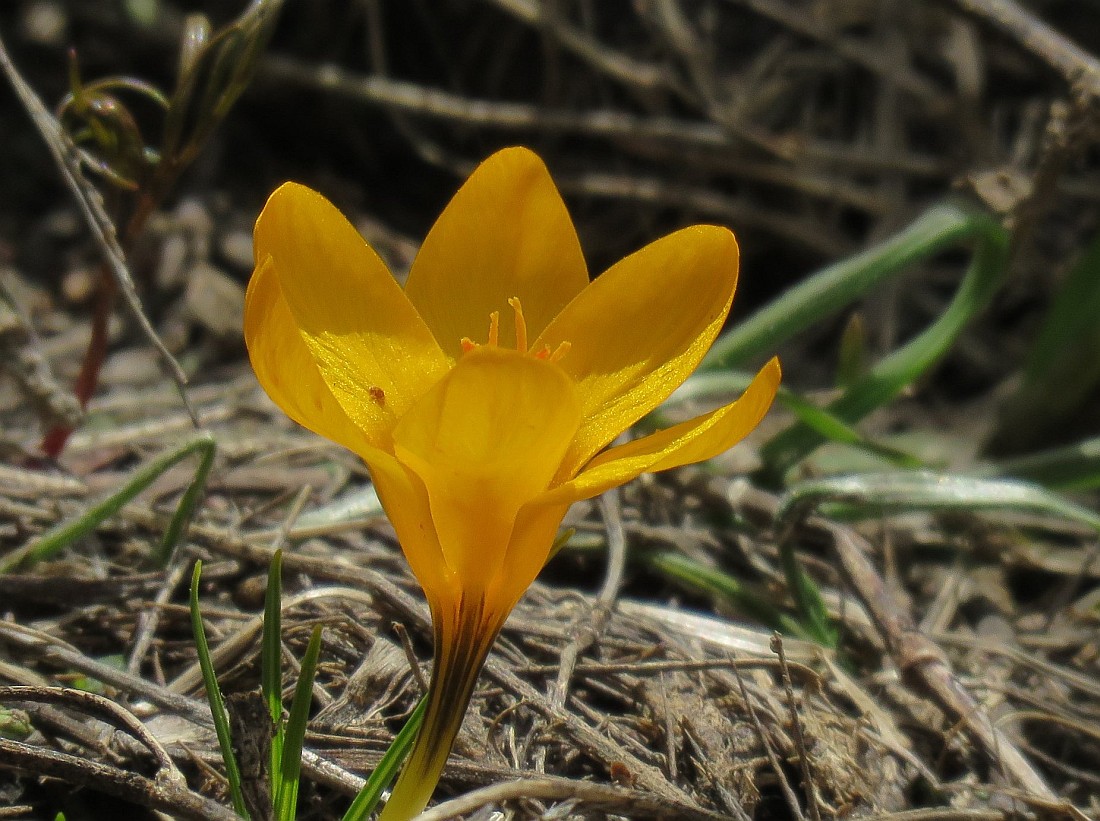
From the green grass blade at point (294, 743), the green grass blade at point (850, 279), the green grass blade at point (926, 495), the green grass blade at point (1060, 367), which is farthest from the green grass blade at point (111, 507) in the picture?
the green grass blade at point (1060, 367)

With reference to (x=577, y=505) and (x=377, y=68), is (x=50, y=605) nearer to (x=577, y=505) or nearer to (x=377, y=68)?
(x=577, y=505)

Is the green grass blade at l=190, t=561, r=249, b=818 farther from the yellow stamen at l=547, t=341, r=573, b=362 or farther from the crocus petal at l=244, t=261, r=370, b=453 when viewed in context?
the yellow stamen at l=547, t=341, r=573, b=362

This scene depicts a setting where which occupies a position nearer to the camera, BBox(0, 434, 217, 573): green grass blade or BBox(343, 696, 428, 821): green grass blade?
BBox(343, 696, 428, 821): green grass blade

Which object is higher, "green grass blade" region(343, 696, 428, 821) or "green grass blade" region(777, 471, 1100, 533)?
"green grass blade" region(777, 471, 1100, 533)

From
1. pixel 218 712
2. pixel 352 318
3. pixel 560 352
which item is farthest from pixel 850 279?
pixel 218 712

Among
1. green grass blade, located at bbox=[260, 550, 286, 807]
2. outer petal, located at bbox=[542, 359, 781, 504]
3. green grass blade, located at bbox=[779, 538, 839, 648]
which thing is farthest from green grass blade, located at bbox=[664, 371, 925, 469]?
green grass blade, located at bbox=[260, 550, 286, 807]

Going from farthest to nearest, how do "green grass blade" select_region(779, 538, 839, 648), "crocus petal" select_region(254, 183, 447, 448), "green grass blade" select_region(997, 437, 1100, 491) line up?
"green grass blade" select_region(997, 437, 1100, 491) < "green grass blade" select_region(779, 538, 839, 648) < "crocus petal" select_region(254, 183, 447, 448)

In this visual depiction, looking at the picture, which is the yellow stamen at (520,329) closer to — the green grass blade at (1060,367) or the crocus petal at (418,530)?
the crocus petal at (418,530)
